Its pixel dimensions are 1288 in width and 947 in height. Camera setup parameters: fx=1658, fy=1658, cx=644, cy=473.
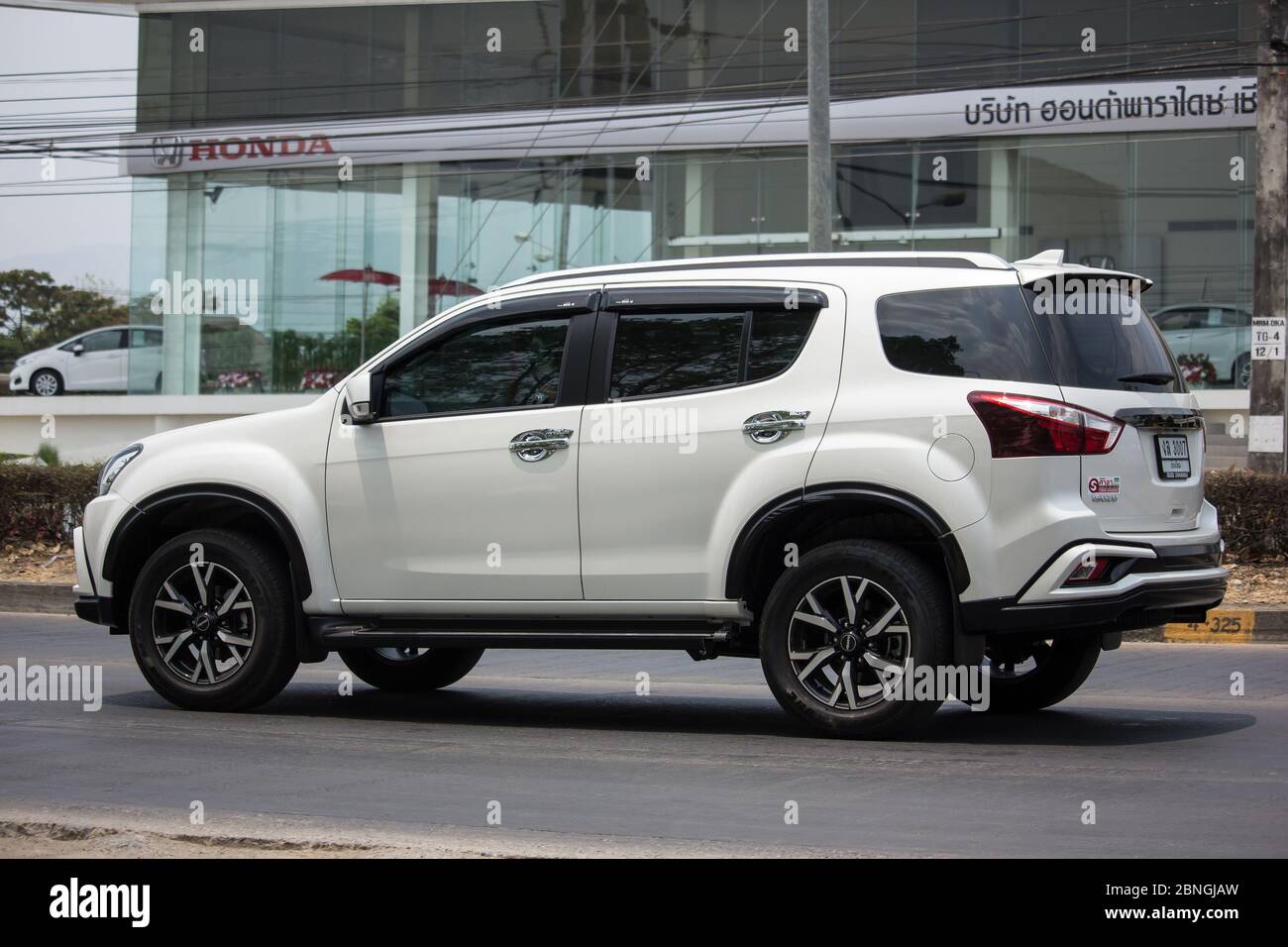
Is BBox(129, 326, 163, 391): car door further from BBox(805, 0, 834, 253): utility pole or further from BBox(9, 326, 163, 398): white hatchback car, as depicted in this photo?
BBox(805, 0, 834, 253): utility pole

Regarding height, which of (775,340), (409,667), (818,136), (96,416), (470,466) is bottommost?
(409,667)

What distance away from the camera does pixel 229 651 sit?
8.38m

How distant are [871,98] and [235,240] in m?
13.5

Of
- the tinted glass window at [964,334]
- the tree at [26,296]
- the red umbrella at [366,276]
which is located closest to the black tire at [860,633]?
the tinted glass window at [964,334]

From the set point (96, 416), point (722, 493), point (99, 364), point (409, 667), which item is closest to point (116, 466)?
point (409, 667)

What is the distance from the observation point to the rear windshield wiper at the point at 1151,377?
23.6 ft

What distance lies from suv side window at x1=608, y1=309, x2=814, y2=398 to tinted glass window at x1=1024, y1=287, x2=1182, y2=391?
3.51 feet

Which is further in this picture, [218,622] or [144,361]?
[144,361]

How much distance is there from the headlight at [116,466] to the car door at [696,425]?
102 inches

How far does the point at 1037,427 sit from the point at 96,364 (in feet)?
104

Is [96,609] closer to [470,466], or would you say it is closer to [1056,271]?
[470,466]

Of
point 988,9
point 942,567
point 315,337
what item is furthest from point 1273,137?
point 315,337

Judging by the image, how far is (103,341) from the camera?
3550 centimetres
